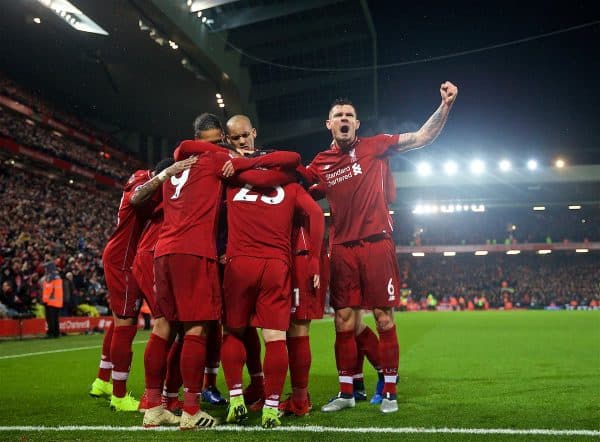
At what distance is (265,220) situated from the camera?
4684 millimetres

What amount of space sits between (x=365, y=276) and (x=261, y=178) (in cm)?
135

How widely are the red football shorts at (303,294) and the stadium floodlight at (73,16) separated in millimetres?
25076

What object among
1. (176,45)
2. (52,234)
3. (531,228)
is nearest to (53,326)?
(52,234)

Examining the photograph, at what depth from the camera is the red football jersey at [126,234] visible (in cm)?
555

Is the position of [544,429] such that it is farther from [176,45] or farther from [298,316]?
[176,45]

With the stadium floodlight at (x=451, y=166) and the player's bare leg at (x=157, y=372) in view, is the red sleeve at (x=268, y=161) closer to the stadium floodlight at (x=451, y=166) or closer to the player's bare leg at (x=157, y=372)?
the player's bare leg at (x=157, y=372)

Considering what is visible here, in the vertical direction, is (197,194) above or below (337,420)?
above

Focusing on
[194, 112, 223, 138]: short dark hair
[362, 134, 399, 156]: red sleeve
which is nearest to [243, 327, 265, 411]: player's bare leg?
[194, 112, 223, 138]: short dark hair

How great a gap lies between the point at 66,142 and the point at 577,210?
39284 mm

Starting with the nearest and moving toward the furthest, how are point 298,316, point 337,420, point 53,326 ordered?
1. point 337,420
2. point 298,316
3. point 53,326

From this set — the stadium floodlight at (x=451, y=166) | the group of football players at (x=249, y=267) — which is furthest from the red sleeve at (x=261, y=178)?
the stadium floodlight at (x=451, y=166)

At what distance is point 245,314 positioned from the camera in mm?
4543

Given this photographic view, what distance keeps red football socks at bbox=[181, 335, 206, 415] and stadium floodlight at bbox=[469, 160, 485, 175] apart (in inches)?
1650

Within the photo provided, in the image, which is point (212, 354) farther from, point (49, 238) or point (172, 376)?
point (49, 238)
